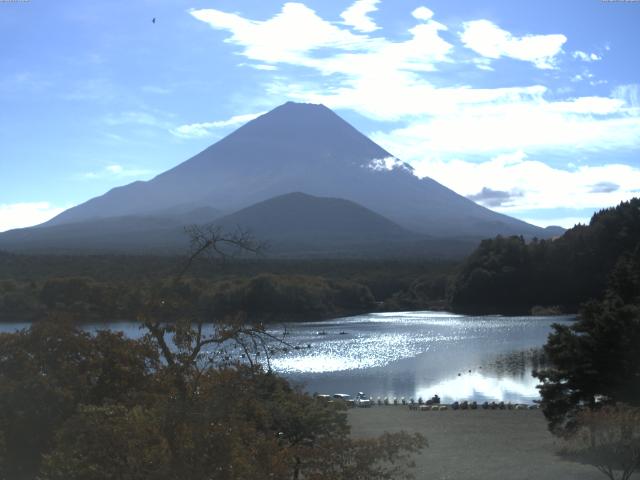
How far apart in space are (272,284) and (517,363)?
19.1 metres

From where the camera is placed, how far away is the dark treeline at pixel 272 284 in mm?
33594

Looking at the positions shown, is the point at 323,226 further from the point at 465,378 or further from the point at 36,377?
the point at 36,377

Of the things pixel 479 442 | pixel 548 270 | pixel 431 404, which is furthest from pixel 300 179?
pixel 479 442

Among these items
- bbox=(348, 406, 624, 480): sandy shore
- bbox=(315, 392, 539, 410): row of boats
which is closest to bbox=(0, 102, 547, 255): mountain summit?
bbox=(315, 392, 539, 410): row of boats

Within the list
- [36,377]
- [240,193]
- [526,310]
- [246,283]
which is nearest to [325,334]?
[246,283]

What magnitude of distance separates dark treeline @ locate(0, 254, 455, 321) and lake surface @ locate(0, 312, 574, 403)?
191 centimetres

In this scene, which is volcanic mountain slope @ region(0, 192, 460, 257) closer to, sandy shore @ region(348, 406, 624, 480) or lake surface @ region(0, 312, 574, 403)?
lake surface @ region(0, 312, 574, 403)

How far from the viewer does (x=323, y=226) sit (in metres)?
114

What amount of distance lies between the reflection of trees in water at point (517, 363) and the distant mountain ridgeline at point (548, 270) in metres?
19.8

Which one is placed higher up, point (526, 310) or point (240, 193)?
point (240, 193)

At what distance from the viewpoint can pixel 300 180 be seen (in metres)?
143

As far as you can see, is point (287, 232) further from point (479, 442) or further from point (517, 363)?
point (479, 442)

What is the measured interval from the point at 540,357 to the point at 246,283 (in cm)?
1883

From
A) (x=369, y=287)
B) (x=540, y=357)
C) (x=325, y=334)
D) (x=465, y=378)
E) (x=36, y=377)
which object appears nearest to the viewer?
(x=36, y=377)
